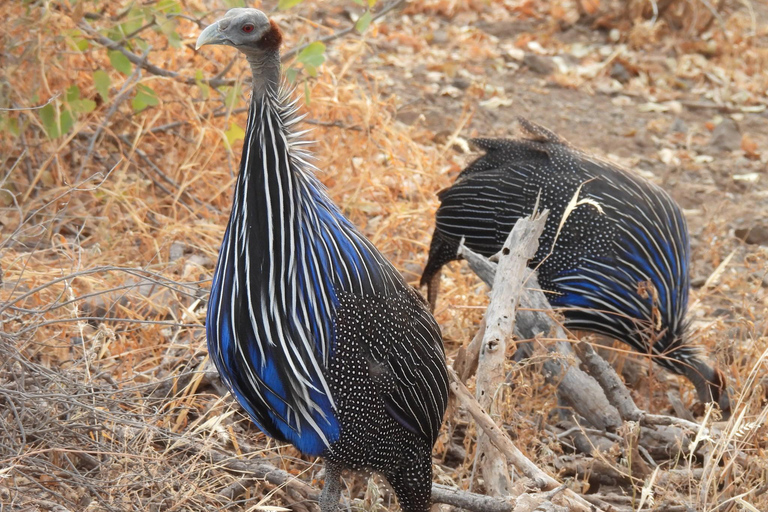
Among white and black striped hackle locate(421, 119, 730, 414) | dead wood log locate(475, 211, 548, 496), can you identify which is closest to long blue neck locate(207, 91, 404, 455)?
dead wood log locate(475, 211, 548, 496)

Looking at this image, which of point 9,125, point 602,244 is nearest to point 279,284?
point 602,244

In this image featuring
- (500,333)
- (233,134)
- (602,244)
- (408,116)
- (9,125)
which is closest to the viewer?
(500,333)

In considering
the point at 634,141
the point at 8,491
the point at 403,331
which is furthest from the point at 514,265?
the point at 634,141

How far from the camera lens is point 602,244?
3328 millimetres

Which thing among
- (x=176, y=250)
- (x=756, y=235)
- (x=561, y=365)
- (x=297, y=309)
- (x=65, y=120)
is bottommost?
(x=756, y=235)

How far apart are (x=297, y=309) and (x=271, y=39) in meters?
0.64

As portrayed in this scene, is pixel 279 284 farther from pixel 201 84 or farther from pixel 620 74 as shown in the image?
pixel 620 74

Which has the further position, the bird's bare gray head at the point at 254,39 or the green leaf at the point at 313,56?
the green leaf at the point at 313,56

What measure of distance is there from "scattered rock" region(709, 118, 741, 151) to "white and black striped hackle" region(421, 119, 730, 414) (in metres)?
Result: 2.36

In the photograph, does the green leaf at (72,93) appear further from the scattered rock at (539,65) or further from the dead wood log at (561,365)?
the scattered rock at (539,65)

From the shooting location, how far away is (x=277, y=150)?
2.19 meters

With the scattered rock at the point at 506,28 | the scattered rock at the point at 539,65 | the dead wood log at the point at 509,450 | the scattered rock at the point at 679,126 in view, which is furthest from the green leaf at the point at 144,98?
the scattered rock at the point at 506,28

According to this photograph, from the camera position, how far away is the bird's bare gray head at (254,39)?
2.15 m

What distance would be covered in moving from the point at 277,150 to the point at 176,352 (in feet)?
4.45
